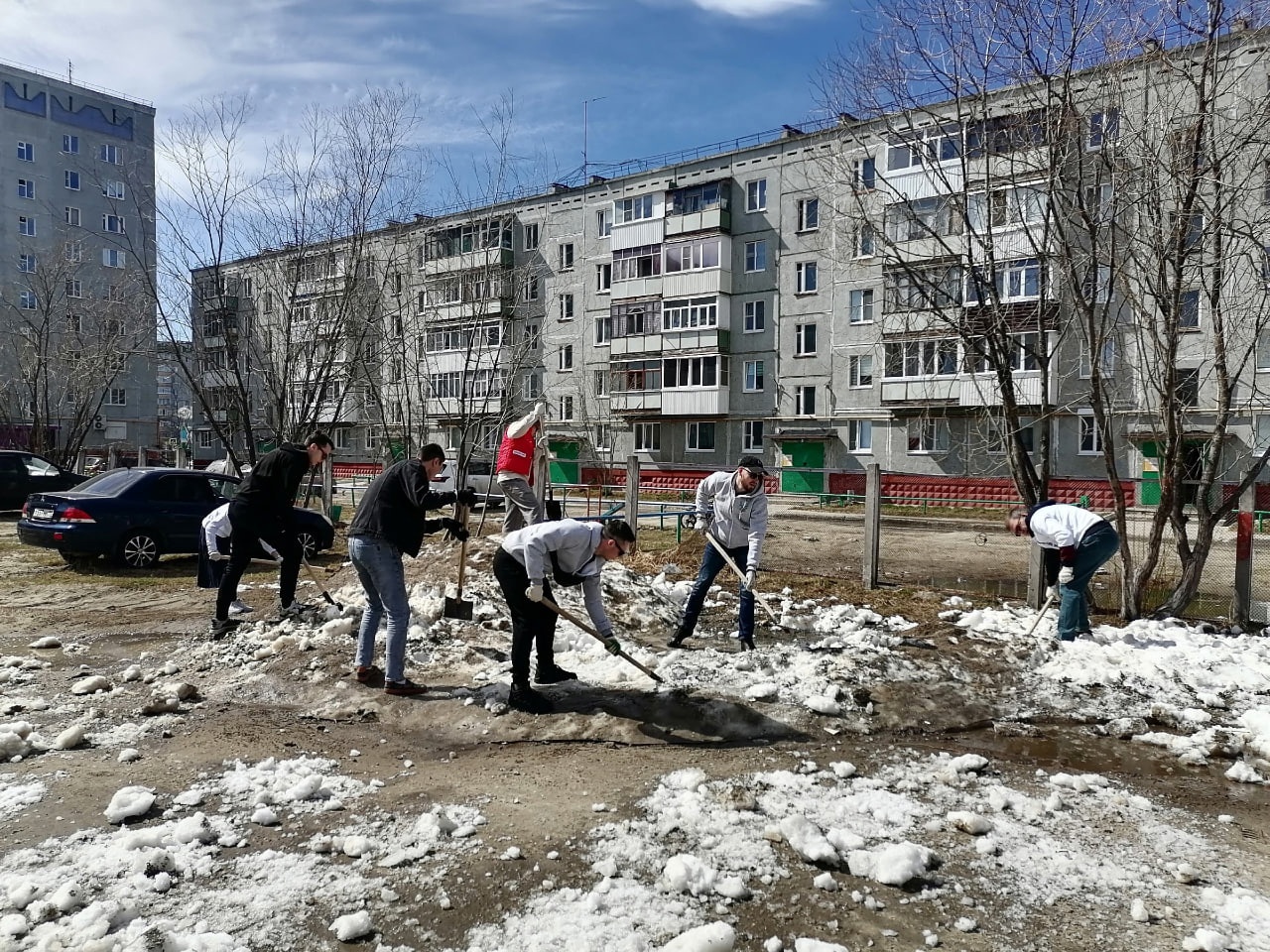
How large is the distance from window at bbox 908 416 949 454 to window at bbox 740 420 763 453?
19.4 ft

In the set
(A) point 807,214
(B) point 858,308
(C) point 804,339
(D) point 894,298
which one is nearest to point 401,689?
(D) point 894,298

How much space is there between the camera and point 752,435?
33.8 meters

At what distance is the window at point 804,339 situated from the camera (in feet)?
107

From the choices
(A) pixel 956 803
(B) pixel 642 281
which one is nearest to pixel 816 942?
(A) pixel 956 803

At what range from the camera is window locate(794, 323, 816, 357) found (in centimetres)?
3247

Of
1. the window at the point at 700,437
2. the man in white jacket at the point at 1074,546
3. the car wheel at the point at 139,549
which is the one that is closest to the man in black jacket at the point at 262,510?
the car wheel at the point at 139,549

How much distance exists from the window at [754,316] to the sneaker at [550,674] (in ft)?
94.8

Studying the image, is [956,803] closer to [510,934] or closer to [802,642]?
[510,934]

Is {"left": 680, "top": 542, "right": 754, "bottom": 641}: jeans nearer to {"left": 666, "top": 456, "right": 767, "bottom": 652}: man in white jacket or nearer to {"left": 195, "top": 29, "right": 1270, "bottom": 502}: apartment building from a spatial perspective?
{"left": 666, "top": 456, "right": 767, "bottom": 652}: man in white jacket

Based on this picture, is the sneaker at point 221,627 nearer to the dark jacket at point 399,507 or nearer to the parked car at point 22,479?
the dark jacket at point 399,507

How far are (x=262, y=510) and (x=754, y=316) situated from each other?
28174mm

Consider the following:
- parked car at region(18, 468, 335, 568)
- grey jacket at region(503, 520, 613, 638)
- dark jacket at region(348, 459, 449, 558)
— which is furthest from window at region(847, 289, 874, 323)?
grey jacket at region(503, 520, 613, 638)

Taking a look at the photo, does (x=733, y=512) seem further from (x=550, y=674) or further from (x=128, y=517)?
(x=128, y=517)

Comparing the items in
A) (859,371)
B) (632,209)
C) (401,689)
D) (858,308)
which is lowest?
(401,689)
